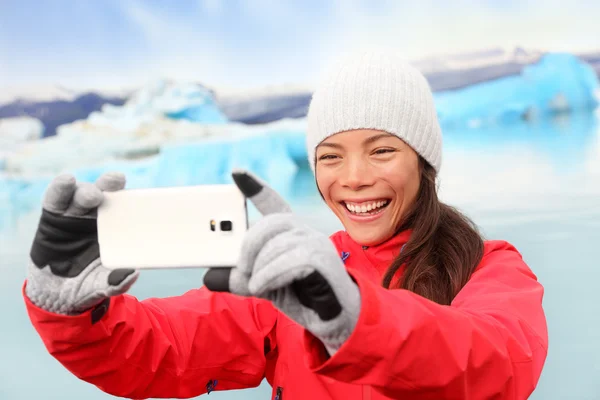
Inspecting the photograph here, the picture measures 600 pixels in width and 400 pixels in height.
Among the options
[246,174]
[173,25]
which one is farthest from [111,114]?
[246,174]

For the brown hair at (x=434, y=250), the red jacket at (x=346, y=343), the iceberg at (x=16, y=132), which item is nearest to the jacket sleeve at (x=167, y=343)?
the red jacket at (x=346, y=343)

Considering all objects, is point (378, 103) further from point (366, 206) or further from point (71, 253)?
point (71, 253)

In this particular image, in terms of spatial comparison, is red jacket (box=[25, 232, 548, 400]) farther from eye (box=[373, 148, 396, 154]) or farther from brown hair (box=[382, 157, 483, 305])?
eye (box=[373, 148, 396, 154])

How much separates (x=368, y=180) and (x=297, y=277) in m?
0.40

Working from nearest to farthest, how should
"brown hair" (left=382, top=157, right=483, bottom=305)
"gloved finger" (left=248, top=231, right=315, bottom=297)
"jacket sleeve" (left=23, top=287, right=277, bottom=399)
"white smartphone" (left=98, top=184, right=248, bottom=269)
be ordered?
"gloved finger" (left=248, top=231, right=315, bottom=297) → "white smartphone" (left=98, top=184, right=248, bottom=269) → "jacket sleeve" (left=23, top=287, right=277, bottom=399) → "brown hair" (left=382, top=157, right=483, bottom=305)

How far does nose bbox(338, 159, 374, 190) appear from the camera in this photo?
846 millimetres

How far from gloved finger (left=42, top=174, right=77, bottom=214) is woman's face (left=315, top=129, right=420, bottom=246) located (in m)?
0.39

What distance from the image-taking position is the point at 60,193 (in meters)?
0.62

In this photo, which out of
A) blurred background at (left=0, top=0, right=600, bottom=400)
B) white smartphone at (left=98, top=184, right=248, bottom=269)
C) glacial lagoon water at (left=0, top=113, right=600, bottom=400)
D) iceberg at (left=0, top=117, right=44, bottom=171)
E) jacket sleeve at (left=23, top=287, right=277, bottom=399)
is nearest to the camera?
white smartphone at (left=98, top=184, right=248, bottom=269)

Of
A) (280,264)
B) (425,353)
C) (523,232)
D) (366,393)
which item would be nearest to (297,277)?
(280,264)

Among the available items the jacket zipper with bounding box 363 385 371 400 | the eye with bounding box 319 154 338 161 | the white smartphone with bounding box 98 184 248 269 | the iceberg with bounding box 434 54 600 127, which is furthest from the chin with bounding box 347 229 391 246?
the iceberg with bounding box 434 54 600 127

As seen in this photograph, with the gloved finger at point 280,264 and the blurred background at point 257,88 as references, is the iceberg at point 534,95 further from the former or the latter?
the gloved finger at point 280,264

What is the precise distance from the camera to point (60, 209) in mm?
634

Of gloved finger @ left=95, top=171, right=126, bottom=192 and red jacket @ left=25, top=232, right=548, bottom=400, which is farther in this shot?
gloved finger @ left=95, top=171, right=126, bottom=192
